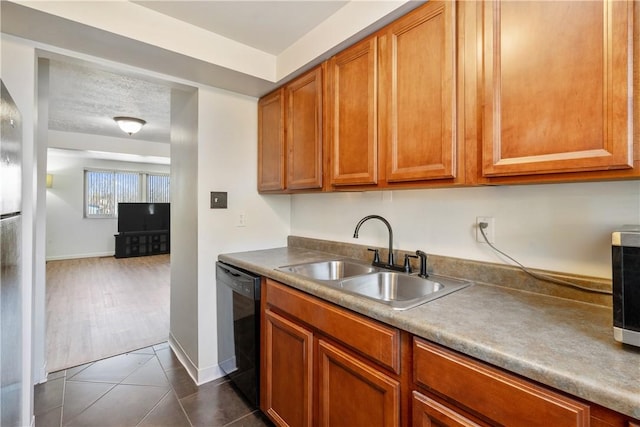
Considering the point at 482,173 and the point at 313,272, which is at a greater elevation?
the point at 482,173

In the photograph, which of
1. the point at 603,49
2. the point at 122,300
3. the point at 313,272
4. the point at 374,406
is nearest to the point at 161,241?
the point at 122,300

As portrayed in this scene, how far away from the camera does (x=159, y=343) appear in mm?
2729

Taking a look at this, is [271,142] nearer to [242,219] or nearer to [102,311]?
[242,219]

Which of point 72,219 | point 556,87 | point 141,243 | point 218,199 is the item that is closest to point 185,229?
point 218,199

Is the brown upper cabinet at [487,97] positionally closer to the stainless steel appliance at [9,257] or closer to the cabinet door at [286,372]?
the cabinet door at [286,372]

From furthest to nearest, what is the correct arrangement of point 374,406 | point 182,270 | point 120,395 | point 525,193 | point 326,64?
point 182,270 → point 120,395 → point 326,64 → point 525,193 → point 374,406

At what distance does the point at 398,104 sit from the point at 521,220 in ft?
2.52

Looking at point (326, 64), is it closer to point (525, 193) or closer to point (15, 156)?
point (525, 193)

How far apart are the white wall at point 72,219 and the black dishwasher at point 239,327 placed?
6549 millimetres

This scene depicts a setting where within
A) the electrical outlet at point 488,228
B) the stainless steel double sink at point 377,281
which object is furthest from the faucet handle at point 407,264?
the electrical outlet at point 488,228

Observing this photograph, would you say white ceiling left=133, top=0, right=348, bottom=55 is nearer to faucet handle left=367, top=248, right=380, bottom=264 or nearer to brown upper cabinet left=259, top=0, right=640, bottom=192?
brown upper cabinet left=259, top=0, right=640, bottom=192

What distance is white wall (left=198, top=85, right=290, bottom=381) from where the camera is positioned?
217cm

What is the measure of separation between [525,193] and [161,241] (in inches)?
314

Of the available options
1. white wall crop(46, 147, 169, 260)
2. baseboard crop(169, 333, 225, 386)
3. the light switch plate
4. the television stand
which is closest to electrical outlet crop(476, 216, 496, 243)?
the light switch plate
